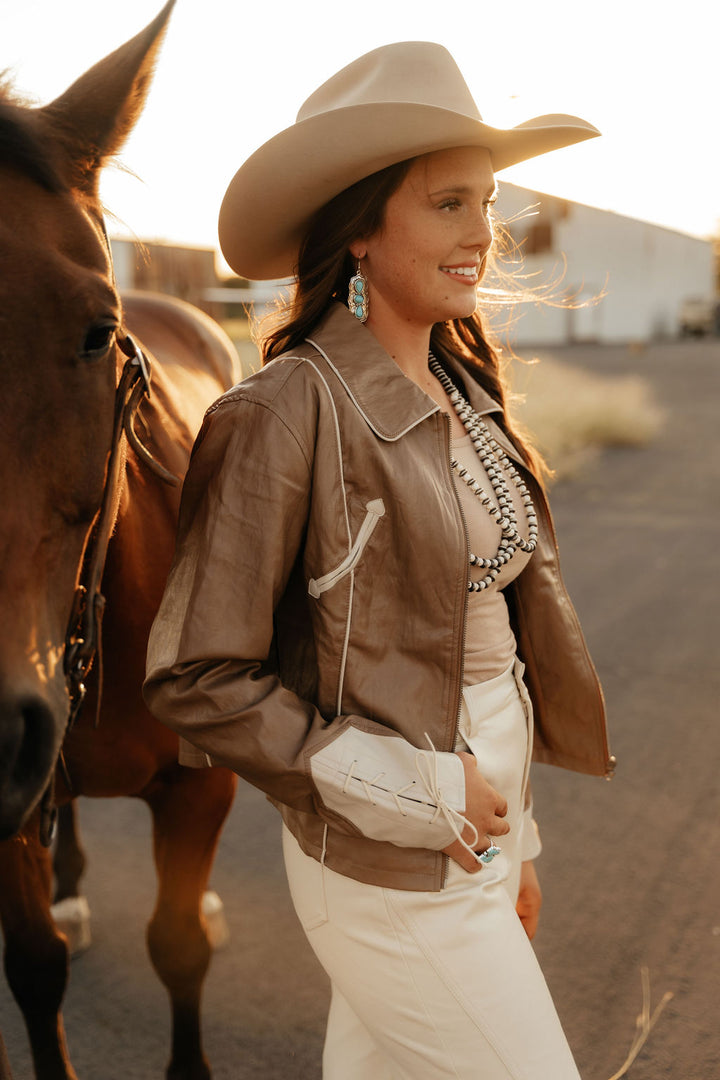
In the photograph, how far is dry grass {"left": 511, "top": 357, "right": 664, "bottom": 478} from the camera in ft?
→ 39.1

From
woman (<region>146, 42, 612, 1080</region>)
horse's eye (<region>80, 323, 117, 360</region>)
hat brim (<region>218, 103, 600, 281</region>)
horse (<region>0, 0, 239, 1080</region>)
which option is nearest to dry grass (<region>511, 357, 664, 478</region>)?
horse (<region>0, 0, 239, 1080</region>)

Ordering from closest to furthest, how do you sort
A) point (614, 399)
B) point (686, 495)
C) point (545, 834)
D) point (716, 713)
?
point (545, 834)
point (716, 713)
point (686, 495)
point (614, 399)

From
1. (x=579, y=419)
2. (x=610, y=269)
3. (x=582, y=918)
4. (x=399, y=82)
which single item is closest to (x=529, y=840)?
(x=582, y=918)

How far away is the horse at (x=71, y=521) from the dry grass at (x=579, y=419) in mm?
9229

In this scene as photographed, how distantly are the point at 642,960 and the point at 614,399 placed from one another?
40.5ft

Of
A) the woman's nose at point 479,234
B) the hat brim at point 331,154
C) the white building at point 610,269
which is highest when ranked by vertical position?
the hat brim at point 331,154

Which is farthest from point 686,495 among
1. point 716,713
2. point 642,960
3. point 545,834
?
point 642,960

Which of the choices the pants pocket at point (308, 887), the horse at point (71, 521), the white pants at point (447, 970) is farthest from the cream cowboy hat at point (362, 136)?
the pants pocket at point (308, 887)

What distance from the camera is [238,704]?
135 cm

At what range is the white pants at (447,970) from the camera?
1.40 m

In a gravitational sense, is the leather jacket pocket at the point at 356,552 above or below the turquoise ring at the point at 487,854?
above

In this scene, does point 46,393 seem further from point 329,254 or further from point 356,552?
point 329,254

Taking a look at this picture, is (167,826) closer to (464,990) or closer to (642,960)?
(464,990)

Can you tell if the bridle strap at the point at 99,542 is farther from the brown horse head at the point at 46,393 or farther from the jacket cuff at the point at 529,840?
the jacket cuff at the point at 529,840
